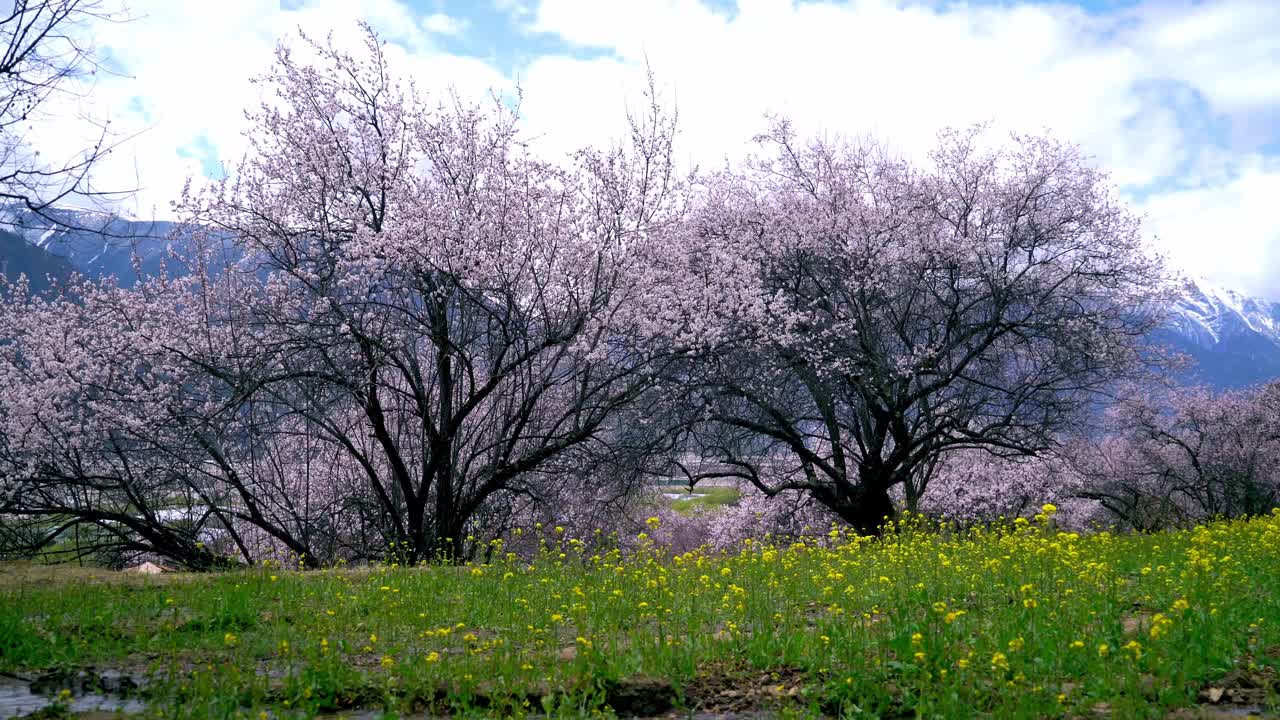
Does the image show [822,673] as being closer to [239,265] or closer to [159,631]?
[159,631]

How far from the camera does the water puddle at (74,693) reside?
4.61 m

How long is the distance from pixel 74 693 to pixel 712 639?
3682mm

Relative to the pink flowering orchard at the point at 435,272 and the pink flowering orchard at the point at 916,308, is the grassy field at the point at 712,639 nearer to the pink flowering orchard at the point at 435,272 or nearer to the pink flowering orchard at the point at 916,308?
the pink flowering orchard at the point at 435,272

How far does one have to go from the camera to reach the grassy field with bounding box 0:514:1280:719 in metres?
4.45

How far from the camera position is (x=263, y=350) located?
13.6 meters

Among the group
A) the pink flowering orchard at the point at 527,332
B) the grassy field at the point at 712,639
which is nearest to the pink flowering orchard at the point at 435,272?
the pink flowering orchard at the point at 527,332

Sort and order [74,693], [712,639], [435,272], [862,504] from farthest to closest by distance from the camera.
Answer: [862,504]
[435,272]
[712,639]
[74,693]

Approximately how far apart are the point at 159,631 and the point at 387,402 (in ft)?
39.5

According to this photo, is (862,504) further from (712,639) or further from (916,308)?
(712,639)

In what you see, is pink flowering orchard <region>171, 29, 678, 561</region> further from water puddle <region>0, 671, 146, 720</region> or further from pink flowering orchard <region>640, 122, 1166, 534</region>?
water puddle <region>0, 671, 146, 720</region>

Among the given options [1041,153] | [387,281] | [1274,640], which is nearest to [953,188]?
[1041,153]

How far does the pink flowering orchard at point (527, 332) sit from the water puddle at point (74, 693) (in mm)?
7310

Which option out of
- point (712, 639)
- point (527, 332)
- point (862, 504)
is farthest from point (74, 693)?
point (862, 504)

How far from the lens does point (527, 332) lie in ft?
45.7
